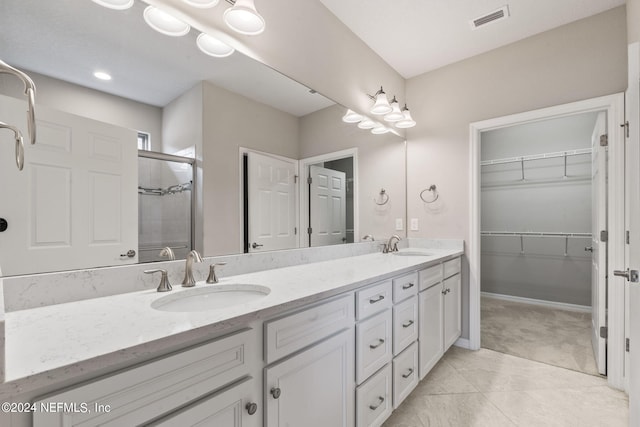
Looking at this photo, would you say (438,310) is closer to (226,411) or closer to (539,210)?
(226,411)

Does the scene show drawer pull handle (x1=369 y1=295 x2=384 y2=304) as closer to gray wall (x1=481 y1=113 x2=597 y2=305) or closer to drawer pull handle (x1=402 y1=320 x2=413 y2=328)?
drawer pull handle (x1=402 y1=320 x2=413 y2=328)

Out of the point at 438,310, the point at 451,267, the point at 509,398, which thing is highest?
the point at 451,267

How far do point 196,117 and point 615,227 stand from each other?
2706mm

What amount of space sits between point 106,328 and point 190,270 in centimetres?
50

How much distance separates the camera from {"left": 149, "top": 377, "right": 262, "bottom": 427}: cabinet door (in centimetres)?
74

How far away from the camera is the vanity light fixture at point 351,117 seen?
7.49 feet

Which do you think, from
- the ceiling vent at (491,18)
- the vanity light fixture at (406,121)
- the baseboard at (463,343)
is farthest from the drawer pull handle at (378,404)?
the ceiling vent at (491,18)

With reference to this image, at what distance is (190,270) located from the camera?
1.25 meters

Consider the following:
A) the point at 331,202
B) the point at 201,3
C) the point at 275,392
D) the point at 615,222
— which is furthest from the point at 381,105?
the point at 275,392

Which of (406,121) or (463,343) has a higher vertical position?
(406,121)

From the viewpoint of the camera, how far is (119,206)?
3.67 feet

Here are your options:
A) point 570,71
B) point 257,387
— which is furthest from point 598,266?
point 257,387

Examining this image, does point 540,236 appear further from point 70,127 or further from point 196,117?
point 70,127

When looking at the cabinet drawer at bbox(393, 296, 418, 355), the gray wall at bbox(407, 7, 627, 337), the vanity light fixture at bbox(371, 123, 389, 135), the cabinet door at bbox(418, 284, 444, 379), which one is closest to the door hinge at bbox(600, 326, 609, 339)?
the gray wall at bbox(407, 7, 627, 337)
